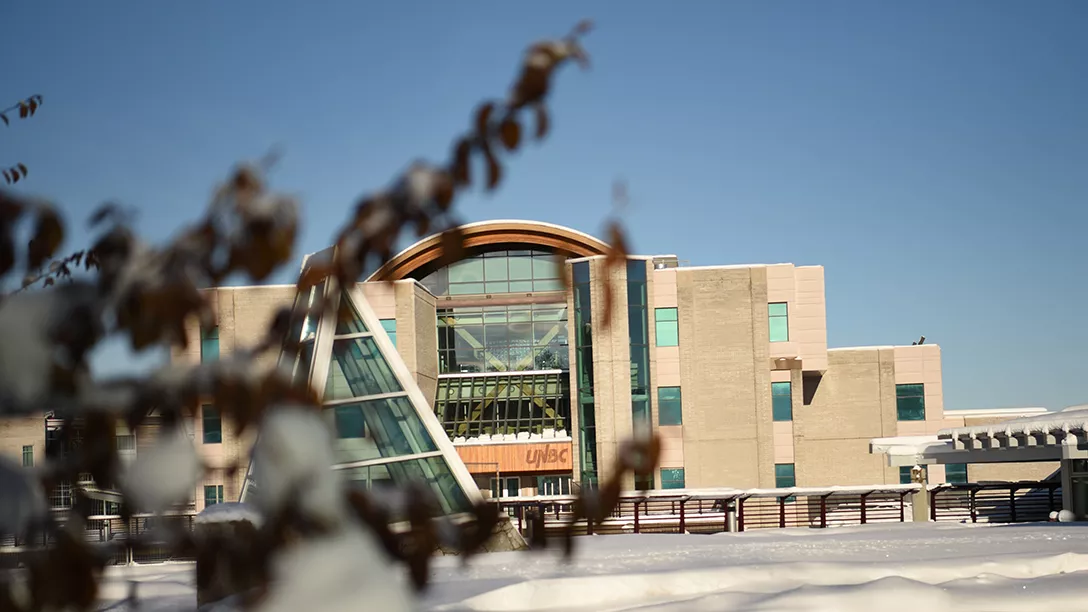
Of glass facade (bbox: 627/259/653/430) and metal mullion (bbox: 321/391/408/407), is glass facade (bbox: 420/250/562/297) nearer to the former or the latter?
glass facade (bbox: 627/259/653/430)

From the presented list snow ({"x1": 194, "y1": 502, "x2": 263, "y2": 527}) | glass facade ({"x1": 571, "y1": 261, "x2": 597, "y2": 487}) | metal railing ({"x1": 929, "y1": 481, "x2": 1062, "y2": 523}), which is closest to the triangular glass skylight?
snow ({"x1": 194, "y1": 502, "x2": 263, "y2": 527})

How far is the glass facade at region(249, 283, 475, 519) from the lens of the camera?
8.27 metres

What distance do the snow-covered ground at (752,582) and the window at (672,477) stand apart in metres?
35.4

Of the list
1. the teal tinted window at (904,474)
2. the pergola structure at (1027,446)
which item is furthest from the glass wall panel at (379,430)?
the teal tinted window at (904,474)

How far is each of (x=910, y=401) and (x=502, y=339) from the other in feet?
60.0

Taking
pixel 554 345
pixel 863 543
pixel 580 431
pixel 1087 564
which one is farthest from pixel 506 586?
pixel 554 345

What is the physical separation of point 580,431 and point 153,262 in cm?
4263

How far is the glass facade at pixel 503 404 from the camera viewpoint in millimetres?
45688

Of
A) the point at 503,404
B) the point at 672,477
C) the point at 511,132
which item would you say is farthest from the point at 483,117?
the point at 503,404

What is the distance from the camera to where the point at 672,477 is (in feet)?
144

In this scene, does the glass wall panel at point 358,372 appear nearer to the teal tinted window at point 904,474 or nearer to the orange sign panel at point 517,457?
the orange sign panel at point 517,457

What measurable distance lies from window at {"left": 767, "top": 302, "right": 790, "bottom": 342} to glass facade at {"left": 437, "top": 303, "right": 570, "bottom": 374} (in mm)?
9344

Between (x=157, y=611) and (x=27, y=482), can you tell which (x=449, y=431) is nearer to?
(x=157, y=611)

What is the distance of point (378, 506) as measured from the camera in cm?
165
